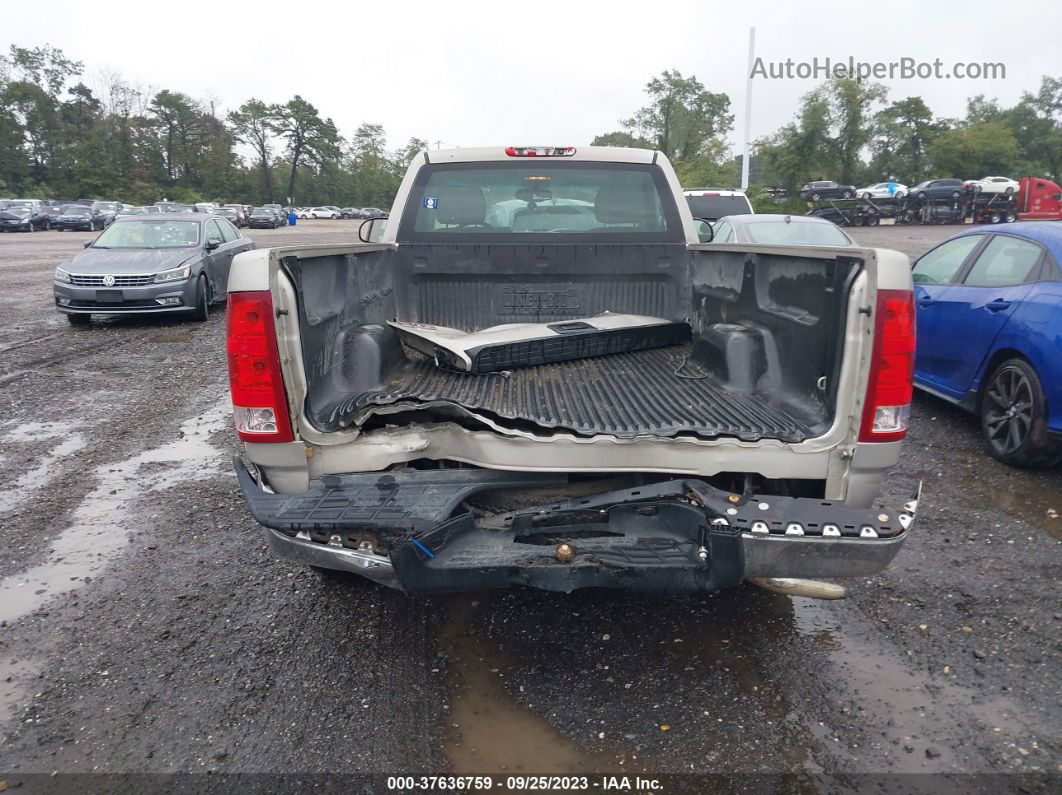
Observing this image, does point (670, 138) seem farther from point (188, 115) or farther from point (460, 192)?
point (188, 115)

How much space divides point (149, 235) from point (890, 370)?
1234 cm

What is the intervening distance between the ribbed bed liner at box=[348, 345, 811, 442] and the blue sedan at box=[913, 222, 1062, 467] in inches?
109

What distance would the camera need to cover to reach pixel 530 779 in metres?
2.47

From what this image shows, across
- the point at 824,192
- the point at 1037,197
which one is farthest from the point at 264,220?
the point at 1037,197

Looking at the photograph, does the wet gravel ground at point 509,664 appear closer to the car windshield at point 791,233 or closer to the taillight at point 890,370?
the taillight at point 890,370

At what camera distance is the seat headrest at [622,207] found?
470cm

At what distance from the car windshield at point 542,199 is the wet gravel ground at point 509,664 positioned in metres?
2.26

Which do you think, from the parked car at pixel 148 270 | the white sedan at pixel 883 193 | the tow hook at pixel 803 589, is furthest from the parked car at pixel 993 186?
the tow hook at pixel 803 589

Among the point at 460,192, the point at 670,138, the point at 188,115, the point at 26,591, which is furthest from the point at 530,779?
the point at 188,115

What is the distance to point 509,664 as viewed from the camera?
3113 millimetres

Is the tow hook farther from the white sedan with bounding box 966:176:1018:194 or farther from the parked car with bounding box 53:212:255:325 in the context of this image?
the white sedan with bounding box 966:176:1018:194

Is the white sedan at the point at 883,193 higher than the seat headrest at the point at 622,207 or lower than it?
higher

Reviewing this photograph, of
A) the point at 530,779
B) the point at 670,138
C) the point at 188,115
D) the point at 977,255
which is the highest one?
the point at 188,115

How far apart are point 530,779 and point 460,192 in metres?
3.44
